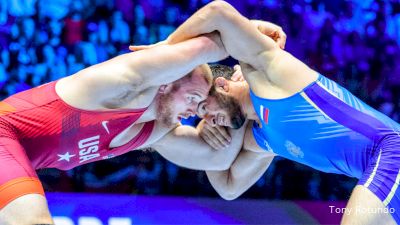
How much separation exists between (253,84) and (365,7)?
1994 mm

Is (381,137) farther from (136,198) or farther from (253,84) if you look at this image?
(136,198)

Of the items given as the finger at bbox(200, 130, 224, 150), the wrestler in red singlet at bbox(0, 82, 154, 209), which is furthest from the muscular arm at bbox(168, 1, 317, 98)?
the finger at bbox(200, 130, 224, 150)

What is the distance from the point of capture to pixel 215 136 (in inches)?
121

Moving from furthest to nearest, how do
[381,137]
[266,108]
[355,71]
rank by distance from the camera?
[355,71], [266,108], [381,137]

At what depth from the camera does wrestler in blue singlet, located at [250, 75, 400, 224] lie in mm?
2238

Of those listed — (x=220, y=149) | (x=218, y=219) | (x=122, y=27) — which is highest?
(x=122, y=27)

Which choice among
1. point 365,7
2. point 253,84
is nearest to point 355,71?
point 365,7

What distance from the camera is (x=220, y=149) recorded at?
123 inches

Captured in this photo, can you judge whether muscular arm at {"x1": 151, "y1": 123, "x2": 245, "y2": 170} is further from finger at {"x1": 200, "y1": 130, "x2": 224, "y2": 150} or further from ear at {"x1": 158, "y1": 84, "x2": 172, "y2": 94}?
ear at {"x1": 158, "y1": 84, "x2": 172, "y2": 94}

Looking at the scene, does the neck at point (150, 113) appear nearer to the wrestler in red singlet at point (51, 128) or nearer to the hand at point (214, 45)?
the wrestler in red singlet at point (51, 128)

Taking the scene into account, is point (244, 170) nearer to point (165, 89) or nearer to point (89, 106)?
point (165, 89)

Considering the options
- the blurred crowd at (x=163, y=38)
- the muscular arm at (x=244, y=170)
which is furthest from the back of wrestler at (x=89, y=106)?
the blurred crowd at (x=163, y=38)

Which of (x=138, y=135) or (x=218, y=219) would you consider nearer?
(x=138, y=135)

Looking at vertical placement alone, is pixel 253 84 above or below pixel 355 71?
above
